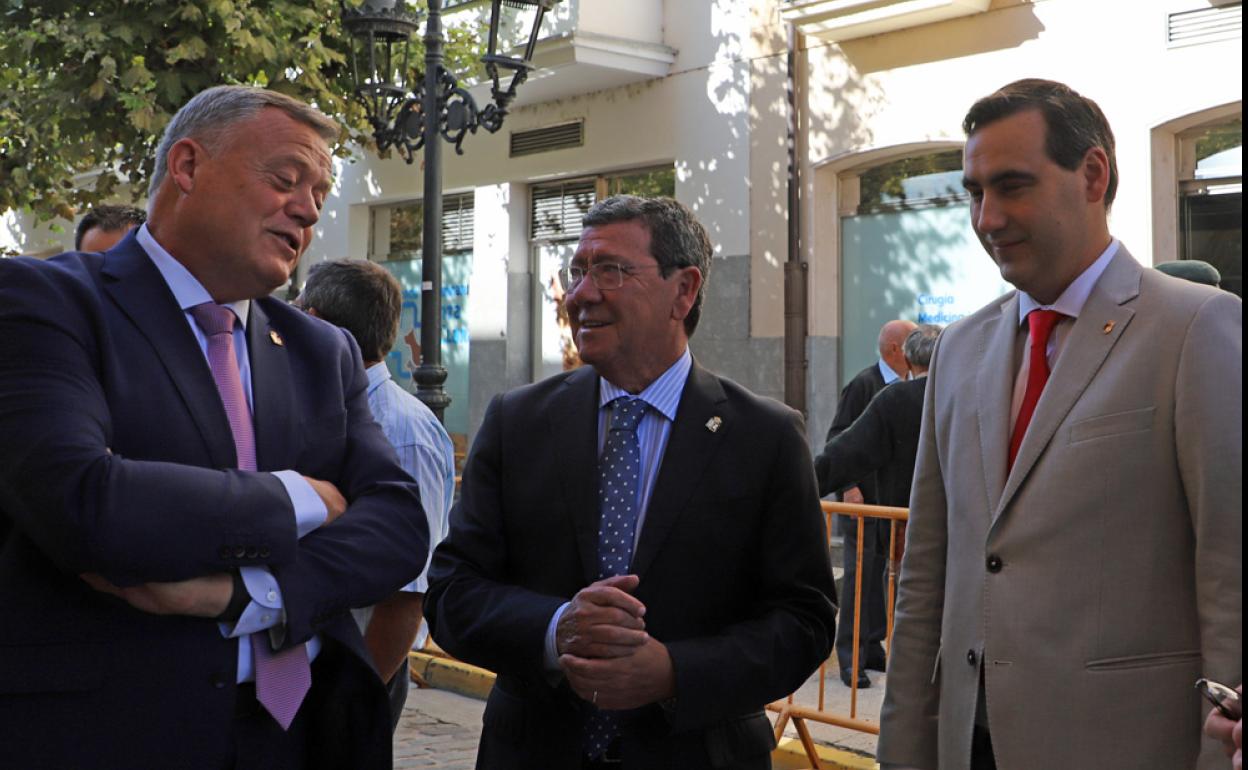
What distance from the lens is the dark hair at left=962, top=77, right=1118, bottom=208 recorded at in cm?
313

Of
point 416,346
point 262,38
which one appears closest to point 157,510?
point 262,38

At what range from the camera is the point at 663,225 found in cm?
369

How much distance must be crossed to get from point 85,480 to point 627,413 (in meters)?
1.42

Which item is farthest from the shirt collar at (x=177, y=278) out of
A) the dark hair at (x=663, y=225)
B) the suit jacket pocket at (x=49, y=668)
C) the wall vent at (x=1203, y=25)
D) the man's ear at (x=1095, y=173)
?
the wall vent at (x=1203, y=25)

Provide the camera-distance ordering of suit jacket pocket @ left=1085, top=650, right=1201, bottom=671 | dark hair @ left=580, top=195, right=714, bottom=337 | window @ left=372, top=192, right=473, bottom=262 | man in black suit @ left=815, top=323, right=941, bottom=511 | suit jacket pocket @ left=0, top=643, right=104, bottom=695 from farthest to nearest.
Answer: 1. window @ left=372, top=192, right=473, bottom=262
2. man in black suit @ left=815, top=323, right=941, bottom=511
3. dark hair @ left=580, top=195, right=714, bottom=337
4. suit jacket pocket @ left=1085, top=650, right=1201, bottom=671
5. suit jacket pocket @ left=0, top=643, right=104, bottom=695

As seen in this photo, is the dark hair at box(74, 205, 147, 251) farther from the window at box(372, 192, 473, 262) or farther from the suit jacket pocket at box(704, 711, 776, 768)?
the window at box(372, 192, 473, 262)

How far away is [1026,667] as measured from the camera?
2980 millimetres

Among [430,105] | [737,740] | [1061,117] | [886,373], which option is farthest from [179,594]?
[430,105]

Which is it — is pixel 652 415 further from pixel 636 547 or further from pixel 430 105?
pixel 430 105

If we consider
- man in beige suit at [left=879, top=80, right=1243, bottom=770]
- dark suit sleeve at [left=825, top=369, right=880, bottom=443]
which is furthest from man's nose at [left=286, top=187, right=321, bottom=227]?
dark suit sleeve at [left=825, top=369, right=880, bottom=443]

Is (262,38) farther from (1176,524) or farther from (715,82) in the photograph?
(1176,524)

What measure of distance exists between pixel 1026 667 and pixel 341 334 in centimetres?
169

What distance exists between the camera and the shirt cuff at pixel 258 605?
2.76 meters

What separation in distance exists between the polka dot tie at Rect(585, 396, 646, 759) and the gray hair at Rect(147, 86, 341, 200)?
1.08 m
